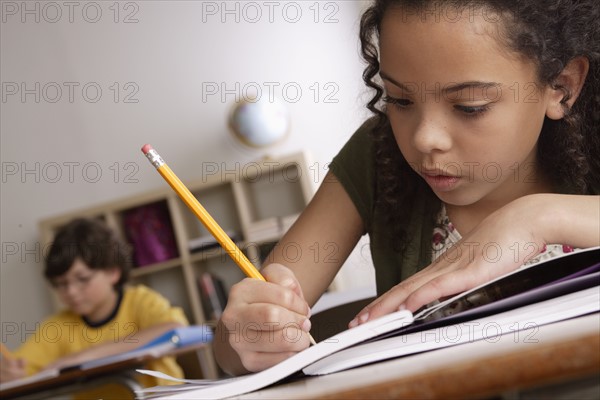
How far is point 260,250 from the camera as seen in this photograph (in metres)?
4.60

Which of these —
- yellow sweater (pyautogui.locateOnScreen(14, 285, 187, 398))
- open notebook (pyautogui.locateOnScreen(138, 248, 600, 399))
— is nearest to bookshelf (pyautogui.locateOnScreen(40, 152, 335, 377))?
yellow sweater (pyautogui.locateOnScreen(14, 285, 187, 398))

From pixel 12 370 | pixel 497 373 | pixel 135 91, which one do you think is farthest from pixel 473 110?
pixel 135 91

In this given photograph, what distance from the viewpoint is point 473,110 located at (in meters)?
0.88

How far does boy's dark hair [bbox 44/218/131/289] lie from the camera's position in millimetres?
3609

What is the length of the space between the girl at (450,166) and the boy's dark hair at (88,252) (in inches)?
101

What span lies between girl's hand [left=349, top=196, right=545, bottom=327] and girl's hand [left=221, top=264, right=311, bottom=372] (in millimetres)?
67

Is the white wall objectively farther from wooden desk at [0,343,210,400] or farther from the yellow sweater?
wooden desk at [0,343,210,400]

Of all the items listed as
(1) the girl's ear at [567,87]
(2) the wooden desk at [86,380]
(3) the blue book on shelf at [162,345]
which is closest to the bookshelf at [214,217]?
(2) the wooden desk at [86,380]

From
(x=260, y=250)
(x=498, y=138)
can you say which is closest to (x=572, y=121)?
(x=498, y=138)

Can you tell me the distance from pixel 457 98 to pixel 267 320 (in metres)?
0.32

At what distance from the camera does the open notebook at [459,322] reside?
1.72 feet

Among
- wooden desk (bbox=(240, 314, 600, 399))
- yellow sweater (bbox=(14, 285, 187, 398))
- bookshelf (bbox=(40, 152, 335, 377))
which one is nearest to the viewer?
wooden desk (bbox=(240, 314, 600, 399))

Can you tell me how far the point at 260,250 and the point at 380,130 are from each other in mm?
3476

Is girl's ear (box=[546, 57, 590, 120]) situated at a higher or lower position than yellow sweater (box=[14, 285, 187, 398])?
lower
